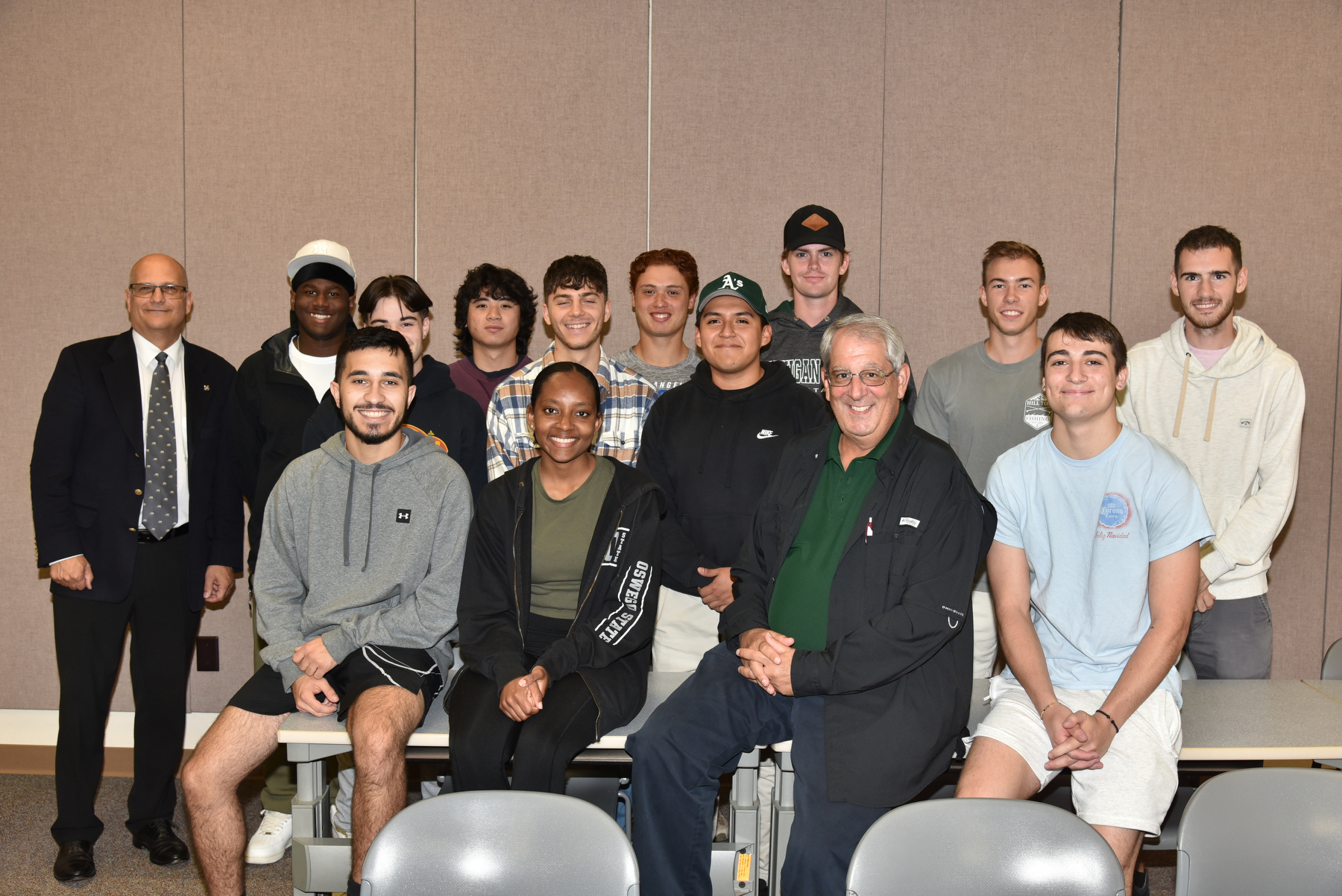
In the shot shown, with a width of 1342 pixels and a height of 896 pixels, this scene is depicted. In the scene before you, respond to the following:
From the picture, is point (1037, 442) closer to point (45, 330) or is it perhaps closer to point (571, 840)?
point (571, 840)

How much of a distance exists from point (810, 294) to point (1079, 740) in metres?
1.88

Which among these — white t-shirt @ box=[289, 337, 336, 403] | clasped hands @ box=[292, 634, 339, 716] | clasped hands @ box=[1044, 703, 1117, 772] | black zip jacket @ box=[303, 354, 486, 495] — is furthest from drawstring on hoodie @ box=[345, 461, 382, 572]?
clasped hands @ box=[1044, 703, 1117, 772]

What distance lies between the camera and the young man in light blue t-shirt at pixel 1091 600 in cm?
234

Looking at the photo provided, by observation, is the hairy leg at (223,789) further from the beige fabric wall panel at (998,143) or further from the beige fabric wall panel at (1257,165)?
the beige fabric wall panel at (1257,165)

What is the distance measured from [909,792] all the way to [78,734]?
9.40ft

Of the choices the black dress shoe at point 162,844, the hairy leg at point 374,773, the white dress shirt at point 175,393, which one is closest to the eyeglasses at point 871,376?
the hairy leg at point 374,773

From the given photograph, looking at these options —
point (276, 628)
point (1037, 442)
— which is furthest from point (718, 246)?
Answer: point (276, 628)

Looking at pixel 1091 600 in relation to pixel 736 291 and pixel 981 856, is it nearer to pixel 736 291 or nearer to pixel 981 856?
pixel 981 856

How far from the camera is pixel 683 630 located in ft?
10.7

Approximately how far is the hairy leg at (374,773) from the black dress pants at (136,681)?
54.3 inches

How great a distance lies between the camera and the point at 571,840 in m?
1.66

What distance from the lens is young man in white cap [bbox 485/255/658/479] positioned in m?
3.29

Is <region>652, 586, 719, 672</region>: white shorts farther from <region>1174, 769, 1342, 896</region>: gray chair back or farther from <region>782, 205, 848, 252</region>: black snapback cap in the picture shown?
<region>1174, 769, 1342, 896</region>: gray chair back

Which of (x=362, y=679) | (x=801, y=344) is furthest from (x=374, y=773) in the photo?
(x=801, y=344)
